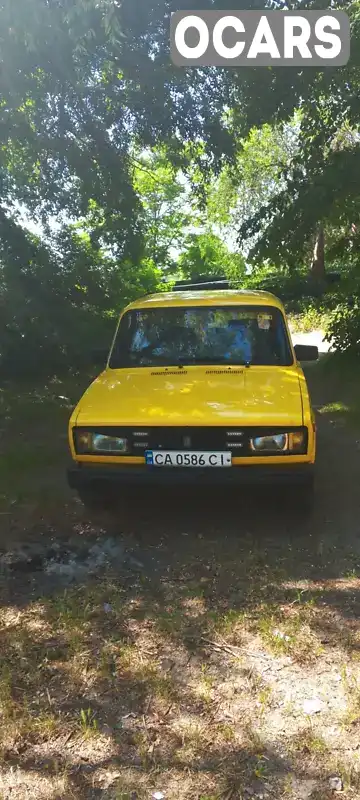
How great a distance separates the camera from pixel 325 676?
2.80 meters

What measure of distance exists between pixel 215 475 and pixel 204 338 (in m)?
1.60

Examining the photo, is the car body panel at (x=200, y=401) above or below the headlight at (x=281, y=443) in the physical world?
above

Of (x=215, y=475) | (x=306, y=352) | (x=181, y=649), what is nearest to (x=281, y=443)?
(x=215, y=475)

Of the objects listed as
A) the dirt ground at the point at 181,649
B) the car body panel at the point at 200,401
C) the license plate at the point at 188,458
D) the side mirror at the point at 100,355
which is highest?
the side mirror at the point at 100,355

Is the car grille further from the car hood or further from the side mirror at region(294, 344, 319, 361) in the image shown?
the side mirror at region(294, 344, 319, 361)

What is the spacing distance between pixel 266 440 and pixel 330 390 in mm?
5964

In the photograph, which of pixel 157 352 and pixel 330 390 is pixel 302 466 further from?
pixel 330 390

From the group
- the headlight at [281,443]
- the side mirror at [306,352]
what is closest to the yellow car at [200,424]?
the headlight at [281,443]

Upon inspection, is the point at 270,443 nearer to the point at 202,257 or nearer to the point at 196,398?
the point at 196,398

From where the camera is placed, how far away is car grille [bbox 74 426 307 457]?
13.9 ft

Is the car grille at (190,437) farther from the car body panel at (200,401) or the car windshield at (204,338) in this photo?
the car windshield at (204,338)

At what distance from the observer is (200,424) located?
4.27 m

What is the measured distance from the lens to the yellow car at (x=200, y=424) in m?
4.26

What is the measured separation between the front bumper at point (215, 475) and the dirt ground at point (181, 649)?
44 centimetres
